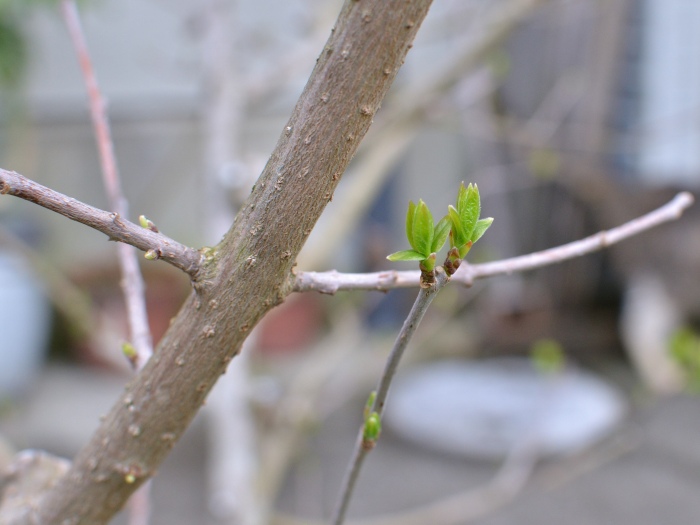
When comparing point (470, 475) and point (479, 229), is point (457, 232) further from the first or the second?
point (470, 475)

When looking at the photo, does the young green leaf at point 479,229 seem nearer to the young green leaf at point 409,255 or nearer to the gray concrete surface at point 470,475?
the young green leaf at point 409,255

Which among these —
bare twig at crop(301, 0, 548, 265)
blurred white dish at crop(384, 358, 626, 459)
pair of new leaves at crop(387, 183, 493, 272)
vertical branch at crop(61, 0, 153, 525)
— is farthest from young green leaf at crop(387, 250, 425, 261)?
blurred white dish at crop(384, 358, 626, 459)

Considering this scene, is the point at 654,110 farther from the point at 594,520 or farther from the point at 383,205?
the point at 594,520

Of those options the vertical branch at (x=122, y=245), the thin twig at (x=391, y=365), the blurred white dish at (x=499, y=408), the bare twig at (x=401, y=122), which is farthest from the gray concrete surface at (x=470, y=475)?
the thin twig at (x=391, y=365)

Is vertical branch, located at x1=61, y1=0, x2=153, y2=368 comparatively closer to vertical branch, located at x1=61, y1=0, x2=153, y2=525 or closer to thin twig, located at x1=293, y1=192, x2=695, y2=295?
vertical branch, located at x1=61, y1=0, x2=153, y2=525

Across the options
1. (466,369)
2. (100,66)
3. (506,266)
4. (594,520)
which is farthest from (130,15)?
(506,266)

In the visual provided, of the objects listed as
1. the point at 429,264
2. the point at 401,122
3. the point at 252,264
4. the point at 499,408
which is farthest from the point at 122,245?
the point at 499,408
